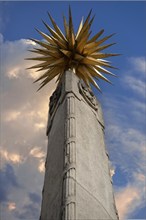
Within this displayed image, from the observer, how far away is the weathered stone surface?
8.81m

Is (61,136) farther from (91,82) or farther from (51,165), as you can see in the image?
(91,82)

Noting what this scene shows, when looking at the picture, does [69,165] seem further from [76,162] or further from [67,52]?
[67,52]

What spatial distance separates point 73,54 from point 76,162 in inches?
312

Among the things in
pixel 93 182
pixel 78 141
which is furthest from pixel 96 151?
pixel 93 182

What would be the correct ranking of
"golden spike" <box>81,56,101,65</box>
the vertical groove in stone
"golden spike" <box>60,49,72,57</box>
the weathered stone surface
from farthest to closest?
"golden spike" <box>81,56,101,65</box>, "golden spike" <box>60,49,72,57</box>, the weathered stone surface, the vertical groove in stone

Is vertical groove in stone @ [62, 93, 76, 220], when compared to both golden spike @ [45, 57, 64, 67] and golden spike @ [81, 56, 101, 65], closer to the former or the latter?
golden spike @ [45, 57, 64, 67]

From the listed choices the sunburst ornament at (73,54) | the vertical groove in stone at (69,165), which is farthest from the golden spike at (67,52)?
the vertical groove in stone at (69,165)

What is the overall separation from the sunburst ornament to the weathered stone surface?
197 centimetres

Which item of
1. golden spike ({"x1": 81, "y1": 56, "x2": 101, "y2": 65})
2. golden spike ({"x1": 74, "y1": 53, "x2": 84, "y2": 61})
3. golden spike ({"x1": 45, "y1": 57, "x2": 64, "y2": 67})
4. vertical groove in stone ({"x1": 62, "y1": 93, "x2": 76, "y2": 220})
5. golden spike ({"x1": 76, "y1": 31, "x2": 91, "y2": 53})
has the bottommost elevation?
vertical groove in stone ({"x1": 62, "y1": 93, "x2": 76, "y2": 220})

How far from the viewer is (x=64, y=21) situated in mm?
16891

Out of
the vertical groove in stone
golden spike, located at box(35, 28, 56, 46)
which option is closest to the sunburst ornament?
golden spike, located at box(35, 28, 56, 46)

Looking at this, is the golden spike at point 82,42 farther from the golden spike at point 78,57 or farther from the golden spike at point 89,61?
the golden spike at point 89,61

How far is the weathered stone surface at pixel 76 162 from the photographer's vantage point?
8.81m

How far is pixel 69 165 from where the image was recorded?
31.7ft
